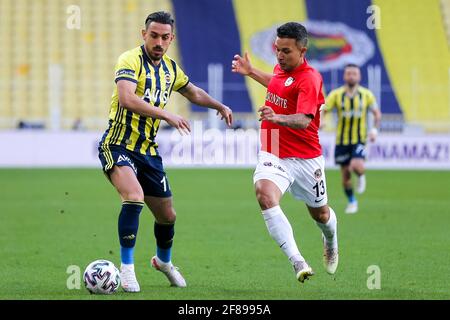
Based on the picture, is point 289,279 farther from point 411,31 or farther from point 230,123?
point 411,31

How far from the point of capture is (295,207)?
16.5m

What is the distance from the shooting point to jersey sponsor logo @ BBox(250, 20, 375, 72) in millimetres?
33438

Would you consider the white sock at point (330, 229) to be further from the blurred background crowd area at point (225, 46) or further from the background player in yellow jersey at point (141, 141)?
the blurred background crowd area at point (225, 46)

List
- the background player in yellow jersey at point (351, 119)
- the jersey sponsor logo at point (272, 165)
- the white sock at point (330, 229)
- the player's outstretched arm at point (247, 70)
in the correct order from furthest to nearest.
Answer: the background player in yellow jersey at point (351, 119) → the player's outstretched arm at point (247, 70) → the white sock at point (330, 229) → the jersey sponsor logo at point (272, 165)

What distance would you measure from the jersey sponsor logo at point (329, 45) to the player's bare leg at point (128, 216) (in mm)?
25523

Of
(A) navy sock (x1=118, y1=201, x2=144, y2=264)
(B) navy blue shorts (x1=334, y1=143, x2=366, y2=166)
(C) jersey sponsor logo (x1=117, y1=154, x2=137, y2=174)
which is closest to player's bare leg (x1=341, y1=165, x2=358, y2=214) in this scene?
(B) navy blue shorts (x1=334, y1=143, x2=366, y2=166)

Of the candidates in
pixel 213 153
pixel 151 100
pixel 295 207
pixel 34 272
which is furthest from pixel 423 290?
pixel 213 153

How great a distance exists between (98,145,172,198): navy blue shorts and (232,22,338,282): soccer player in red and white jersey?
32.6 inches

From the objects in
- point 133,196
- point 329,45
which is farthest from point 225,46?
point 133,196

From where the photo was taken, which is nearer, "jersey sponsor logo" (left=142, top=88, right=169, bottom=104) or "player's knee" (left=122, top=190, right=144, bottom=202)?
"player's knee" (left=122, top=190, right=144, bottom=202)

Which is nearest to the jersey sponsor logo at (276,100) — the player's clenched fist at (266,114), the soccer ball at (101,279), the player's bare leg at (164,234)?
the player's clenched fist at (266,114)

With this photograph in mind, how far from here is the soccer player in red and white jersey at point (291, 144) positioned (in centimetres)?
797

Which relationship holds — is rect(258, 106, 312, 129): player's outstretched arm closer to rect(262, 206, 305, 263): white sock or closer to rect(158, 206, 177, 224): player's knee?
rect(262, 206, 305, 263): white sock

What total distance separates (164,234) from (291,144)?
54.3 inches
